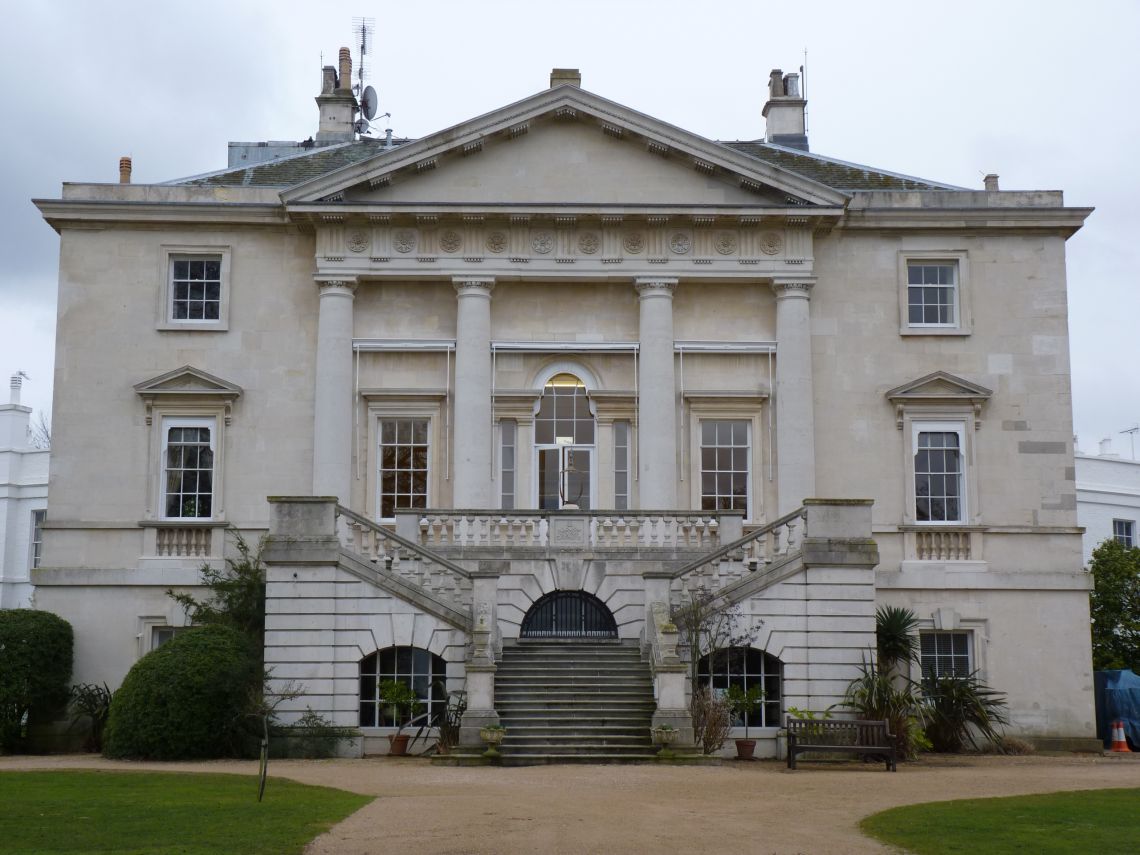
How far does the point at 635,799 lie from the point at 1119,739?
16.3m

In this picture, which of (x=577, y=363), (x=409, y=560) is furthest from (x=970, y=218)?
(x=409, y=560)

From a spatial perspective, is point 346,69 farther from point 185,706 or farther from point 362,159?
point 185,706

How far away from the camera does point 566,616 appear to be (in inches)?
1061

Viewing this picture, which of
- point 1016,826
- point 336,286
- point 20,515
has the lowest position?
point 1016,826

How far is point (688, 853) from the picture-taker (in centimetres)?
1370

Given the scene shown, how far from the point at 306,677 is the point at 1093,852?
562 inches

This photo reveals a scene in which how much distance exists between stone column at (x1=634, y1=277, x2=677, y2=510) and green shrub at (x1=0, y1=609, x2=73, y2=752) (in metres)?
11.4

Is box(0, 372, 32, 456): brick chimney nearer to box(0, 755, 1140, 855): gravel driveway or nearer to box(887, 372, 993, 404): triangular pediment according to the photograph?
box(0, 755, 1140, 855): gravel driveway

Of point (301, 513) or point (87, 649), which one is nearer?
point (301, 513)

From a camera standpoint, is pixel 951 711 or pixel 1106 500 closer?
pixel 951 711

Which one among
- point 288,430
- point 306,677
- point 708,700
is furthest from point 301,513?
point 708,700

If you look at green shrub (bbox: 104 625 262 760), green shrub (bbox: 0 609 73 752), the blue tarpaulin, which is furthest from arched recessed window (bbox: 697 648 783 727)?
green shrub (bbox: 0 609 73 752)

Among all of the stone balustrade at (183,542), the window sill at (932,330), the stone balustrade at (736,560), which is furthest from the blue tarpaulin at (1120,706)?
the stone balustrade at (183,542)

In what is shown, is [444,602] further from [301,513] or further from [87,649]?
[87,649]
